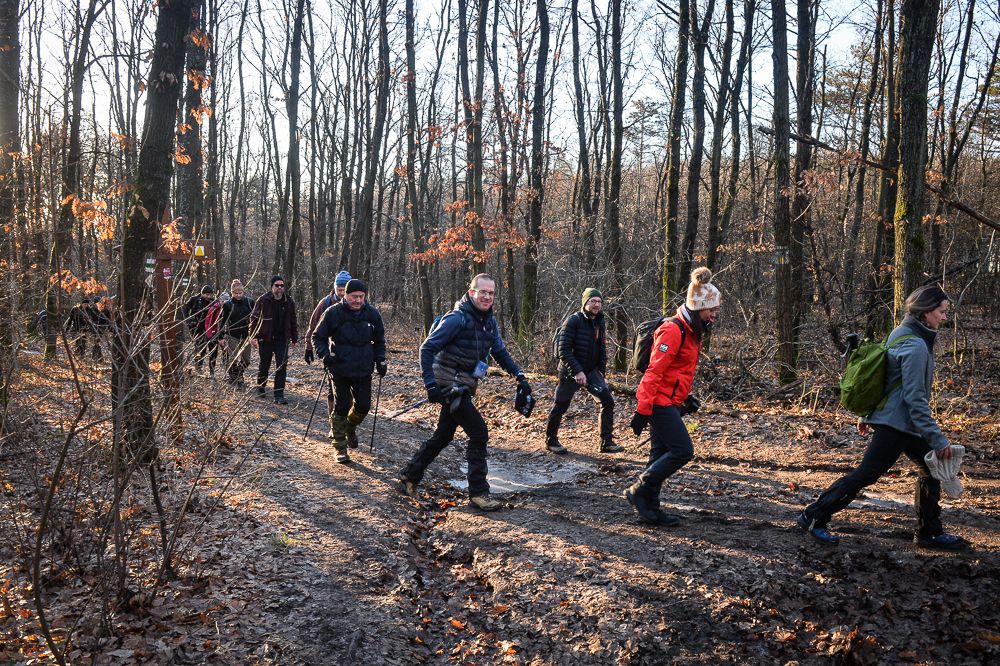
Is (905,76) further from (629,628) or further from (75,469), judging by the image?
(75,469)

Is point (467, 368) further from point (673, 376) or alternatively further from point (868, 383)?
point (868, 383)

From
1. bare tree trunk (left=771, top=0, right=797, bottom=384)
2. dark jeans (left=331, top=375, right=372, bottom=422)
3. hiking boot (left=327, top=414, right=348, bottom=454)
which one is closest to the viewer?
hiking boot (left=327, top=414, right=348, bottom=454)

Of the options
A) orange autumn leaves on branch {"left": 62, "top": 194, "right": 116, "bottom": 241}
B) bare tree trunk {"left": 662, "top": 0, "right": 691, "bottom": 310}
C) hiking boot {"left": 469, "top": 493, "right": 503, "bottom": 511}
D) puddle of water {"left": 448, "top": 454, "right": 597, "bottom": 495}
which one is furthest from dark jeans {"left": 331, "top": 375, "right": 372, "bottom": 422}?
bare tree trunk {"left": 662, "top": 0, "right": 691, "bottom": 310}

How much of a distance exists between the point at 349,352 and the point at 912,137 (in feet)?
24.4

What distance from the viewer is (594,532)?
5.64m

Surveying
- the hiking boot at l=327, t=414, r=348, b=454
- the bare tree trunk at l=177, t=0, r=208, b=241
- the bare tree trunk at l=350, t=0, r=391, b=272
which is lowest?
the hiking boot at l=327, t=414, r=348, b=454

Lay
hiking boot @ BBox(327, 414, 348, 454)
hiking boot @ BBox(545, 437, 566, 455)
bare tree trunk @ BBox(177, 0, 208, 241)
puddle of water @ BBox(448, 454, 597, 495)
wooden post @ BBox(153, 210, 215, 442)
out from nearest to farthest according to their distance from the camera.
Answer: wooden post @ BBox(153, 210, 215, 442) → bare tree trunk @ BBox(177, 0, 208, 241) → puddle of water @ BBox(448, 454, 597, 495) → hiking boot @ BBox(327, 414, 348, 454) → hiking boot @ BBox(545, 437, 566, 455)

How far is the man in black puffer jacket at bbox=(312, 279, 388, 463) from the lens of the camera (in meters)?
7.86

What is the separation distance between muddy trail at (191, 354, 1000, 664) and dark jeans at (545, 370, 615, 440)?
903mm

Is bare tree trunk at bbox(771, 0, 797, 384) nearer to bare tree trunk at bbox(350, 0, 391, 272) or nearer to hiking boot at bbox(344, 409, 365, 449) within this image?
hiking boot at bbox(344, 409, 365, 449)

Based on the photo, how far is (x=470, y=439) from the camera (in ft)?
21.0

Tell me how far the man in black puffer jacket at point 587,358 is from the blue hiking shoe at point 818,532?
3.30 meters

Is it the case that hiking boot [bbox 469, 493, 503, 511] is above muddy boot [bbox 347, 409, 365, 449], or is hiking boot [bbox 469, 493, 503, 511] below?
below

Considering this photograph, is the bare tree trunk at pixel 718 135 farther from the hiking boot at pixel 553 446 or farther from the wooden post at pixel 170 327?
the wooden post at pixel 170 327
